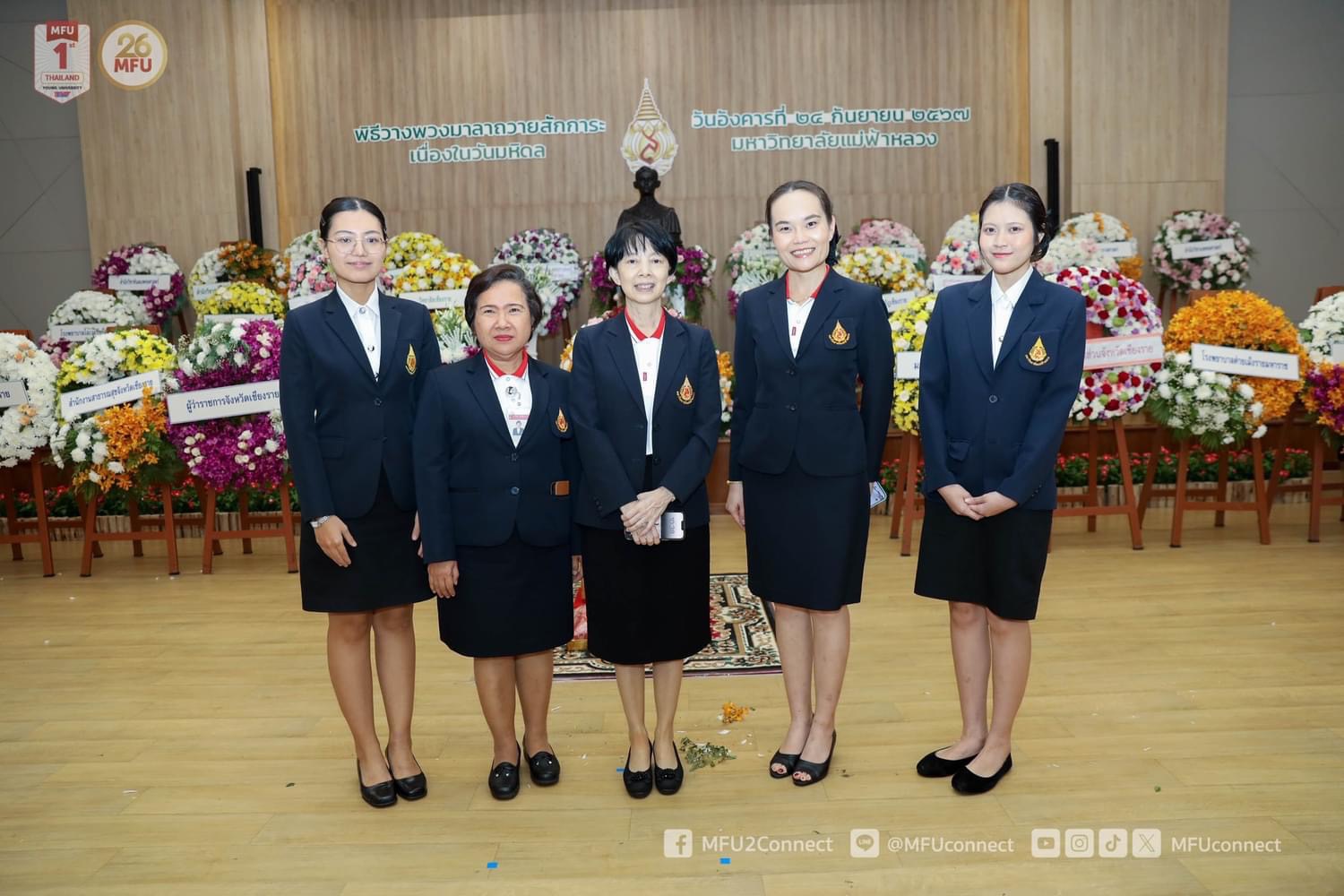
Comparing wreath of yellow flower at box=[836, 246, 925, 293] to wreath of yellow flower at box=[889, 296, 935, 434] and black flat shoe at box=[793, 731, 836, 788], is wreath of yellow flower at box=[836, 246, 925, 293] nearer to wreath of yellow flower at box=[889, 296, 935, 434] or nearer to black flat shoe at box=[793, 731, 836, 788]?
wreath of yellow flower at box=[889, 296, 935, 434]

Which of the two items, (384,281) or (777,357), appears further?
(384,281)

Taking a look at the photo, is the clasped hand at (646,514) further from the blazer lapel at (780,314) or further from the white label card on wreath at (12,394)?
the white label card on wreath at (12,394)

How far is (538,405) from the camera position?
2.87 m

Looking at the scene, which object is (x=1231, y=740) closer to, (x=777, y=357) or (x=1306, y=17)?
(x=777, y=357)

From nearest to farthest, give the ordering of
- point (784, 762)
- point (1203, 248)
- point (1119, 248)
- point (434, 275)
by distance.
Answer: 1. point (784, 762)
2. point (434, 275)
3. point (1119, 248)
4. point (1203, 248)

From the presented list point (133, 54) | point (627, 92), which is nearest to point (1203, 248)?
point (627, 92)

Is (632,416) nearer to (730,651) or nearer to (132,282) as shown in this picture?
(730,651)

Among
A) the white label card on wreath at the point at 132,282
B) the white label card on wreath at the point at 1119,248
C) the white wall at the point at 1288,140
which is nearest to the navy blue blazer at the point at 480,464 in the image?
the white label card on wreath at the point at 1119,248

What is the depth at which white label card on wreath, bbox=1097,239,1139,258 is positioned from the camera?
8.67m

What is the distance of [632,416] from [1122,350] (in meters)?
3.55

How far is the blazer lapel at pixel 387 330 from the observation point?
9.37ft

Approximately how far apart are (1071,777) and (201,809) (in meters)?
2.40

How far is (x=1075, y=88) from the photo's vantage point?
364 inches

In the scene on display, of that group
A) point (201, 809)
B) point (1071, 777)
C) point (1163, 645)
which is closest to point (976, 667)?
point (1071, 777)
